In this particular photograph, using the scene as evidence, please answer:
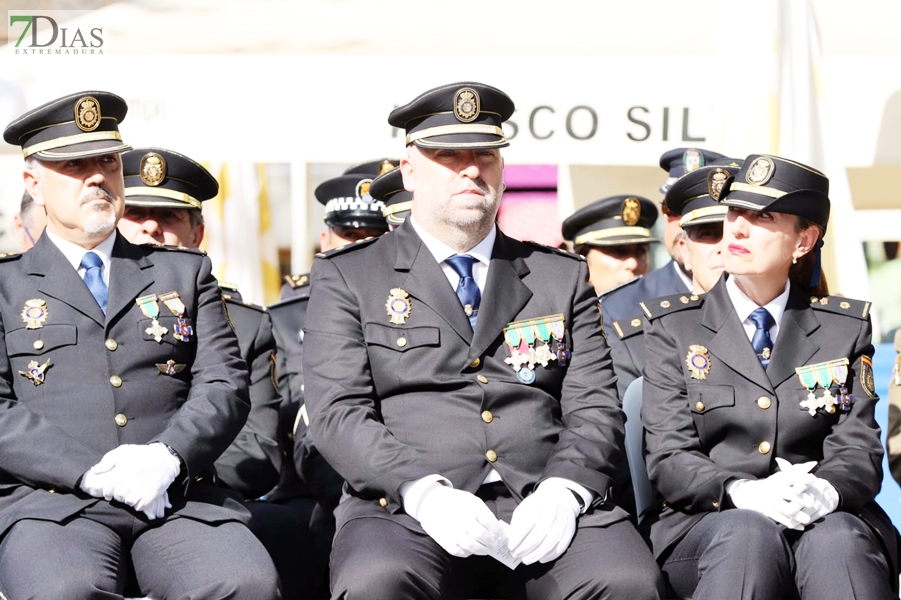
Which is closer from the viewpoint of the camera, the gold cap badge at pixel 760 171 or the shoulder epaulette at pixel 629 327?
the gold cap badge at pixel 760 171

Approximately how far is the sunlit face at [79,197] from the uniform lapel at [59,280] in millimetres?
81

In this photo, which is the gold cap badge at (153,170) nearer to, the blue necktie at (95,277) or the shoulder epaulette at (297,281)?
the blue necktie at (95,277)

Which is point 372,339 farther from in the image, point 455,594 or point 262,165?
point 262,165

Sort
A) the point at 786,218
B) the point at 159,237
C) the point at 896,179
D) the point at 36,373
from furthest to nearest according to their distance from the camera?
the point at 896,179, the point at 159,237, the point at 786,218, the point at 36,373

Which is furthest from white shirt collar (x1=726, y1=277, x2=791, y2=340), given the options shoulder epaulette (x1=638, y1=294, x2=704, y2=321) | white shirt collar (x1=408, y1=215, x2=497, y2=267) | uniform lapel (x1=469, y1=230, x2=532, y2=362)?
white shirt collar (x1=408, y1=215, x2=497, y2=267)

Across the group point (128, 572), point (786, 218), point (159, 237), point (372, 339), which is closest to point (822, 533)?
point (786, 218)

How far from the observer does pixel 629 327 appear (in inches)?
182

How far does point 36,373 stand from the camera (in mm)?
3580

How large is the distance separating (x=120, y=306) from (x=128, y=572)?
778 millimetres

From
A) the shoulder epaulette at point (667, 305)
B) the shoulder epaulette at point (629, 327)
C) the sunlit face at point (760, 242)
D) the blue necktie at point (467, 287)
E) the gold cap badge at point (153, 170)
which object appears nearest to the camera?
the blue necktie at point (467, 287)

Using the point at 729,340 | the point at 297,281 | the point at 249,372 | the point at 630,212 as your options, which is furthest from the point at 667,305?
the point at 630,212

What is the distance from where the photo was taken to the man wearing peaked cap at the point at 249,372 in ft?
13.9

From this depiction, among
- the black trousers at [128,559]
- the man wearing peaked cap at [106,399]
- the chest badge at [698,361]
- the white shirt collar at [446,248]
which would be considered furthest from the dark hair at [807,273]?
the black trousers at [128,559]

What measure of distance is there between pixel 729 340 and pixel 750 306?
16 cm
